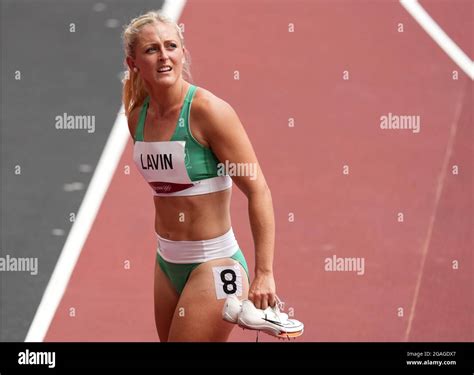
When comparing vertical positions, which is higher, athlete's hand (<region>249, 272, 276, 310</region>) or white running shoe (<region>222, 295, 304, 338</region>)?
athlete's hand (<region>249, 272, 276, 310</region>)

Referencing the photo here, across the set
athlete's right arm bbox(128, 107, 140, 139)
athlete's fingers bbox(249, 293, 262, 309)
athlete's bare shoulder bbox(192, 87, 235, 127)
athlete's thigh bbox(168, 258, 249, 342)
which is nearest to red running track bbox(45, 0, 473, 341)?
athlete's thigh bbox(168, 258, 249, 342)

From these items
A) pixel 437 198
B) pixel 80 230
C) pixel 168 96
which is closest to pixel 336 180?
pixel 437 198

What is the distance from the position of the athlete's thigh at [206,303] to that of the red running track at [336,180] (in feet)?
8.42

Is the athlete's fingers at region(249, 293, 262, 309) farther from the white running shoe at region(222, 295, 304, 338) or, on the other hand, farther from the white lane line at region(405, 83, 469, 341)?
the white lane line at region(405, 83, 469, 341)

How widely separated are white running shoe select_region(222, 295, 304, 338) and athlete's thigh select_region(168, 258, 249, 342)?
0.50ft

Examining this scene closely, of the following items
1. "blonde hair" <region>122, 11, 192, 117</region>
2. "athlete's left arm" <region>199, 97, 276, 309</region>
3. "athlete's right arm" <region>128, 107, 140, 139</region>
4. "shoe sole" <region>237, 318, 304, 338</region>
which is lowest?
"shoe sole" <region>237, 318, 304, 338</region>

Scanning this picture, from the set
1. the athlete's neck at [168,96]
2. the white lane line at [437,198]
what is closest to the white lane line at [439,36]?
the white lane line at [437,198]

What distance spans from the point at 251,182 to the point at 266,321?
28.2 inches

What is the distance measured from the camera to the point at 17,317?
30.1ft

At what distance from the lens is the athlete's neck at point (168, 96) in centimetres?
638

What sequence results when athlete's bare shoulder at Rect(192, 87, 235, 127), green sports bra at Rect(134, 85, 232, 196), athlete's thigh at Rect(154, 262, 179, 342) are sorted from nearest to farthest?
1. athlete's bare shoulder at Rect(192, 87, 235, 127)
2. green sports bra at Rect(134, 85, 232, 196)
3. athlete's thigh at Rect(154, 262, 179, 342)

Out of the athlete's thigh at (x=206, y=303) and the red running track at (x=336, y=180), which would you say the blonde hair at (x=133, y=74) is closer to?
the athlete's thigh at (x=206, y=303)

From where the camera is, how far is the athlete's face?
632 cm
